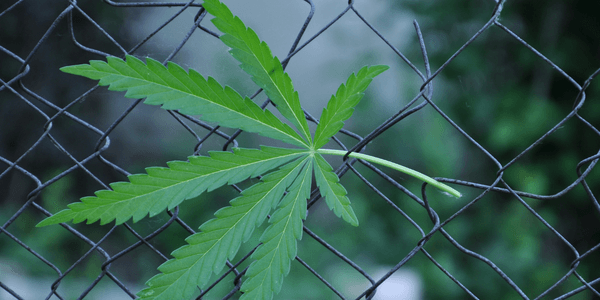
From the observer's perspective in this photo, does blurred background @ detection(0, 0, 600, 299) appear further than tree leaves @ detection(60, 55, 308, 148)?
Yes

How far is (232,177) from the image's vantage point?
20.1 inches

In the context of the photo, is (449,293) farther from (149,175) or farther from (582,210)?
(149,175)

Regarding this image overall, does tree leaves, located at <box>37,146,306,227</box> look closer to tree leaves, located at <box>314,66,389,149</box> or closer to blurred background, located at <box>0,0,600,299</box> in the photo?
tree leaves, located at <box>314,66,389,149</box>

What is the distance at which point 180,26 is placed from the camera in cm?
86

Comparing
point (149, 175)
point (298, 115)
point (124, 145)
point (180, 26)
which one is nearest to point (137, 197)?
point (149, 175)

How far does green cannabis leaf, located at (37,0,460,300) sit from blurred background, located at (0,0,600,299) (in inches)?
33.8

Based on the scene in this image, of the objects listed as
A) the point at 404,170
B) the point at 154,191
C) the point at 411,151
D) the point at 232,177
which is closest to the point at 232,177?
the point at 232,177

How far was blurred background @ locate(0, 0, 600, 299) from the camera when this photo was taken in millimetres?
1423

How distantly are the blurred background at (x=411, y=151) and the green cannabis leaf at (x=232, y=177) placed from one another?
0.86m

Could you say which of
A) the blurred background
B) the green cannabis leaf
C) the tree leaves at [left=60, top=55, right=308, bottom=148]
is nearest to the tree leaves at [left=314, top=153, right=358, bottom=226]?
the green cannabis leaf

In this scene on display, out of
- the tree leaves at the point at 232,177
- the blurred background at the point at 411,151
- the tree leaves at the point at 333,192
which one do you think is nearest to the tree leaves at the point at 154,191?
the tree leaves at the point at 232,177

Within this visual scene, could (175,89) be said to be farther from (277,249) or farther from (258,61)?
(277,249)

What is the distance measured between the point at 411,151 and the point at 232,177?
1.34 meters

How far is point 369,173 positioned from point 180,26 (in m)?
1.03
